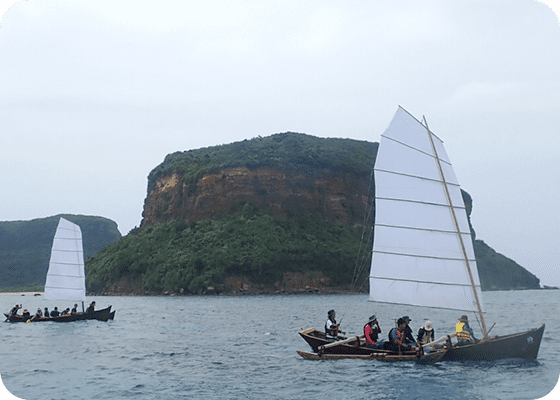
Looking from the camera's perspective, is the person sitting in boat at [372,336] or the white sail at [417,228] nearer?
the white sail at [417,228]

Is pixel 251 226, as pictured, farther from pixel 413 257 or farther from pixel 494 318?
pixel 413 257

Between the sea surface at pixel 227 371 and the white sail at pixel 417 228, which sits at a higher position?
the white sail at pixel 417 228

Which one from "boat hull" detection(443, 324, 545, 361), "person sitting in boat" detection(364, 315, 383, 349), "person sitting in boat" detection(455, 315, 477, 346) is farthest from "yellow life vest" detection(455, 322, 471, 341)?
"person sitting in boat" detection(364, 315, 383, 349)

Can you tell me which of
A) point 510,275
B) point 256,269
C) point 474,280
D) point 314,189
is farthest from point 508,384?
point 510,275

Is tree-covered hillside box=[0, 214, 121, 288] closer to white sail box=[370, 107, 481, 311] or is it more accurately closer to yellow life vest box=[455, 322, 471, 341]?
white sail box=[370, 107, 481, 311]

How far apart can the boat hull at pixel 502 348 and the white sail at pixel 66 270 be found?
2792cm

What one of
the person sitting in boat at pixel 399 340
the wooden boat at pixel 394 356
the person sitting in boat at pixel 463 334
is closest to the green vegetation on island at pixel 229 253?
the wooden boat at pixel 394 356

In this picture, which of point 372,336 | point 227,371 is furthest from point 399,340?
point 227,371

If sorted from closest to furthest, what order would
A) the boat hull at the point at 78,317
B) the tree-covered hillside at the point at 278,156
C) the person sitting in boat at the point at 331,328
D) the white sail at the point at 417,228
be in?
1. the white sail at the point at 417,228
2. the person sitting in boat at the point at 331,328
3. the boat hull at the point at 78,317
4. the tree-covered hillside at the point at 278,156

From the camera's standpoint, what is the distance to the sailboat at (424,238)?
68.1 ft

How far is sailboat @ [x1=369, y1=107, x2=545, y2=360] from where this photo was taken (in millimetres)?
20750

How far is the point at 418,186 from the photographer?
2145 centimetres

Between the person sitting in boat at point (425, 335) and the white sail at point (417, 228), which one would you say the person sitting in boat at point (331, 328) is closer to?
the person sitting in boat at point (425, 335)

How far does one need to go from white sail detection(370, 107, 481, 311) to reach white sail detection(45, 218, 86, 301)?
26.1m
